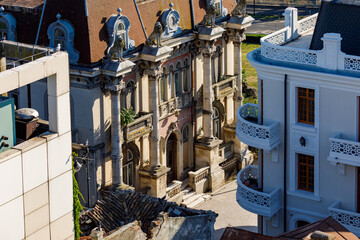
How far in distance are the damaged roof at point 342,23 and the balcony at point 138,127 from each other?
18357 millimetres

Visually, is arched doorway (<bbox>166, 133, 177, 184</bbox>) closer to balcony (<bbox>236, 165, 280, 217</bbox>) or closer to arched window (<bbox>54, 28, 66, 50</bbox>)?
arched window (<bbox>54, 28, 66, 50</bbox>)

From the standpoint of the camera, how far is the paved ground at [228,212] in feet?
249

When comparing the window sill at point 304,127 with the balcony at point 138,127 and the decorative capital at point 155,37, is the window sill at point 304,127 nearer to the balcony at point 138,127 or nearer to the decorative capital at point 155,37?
the balcony at point 138,127

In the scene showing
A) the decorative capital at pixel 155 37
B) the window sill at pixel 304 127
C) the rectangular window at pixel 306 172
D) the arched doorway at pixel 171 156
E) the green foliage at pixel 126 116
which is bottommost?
the arched doorway at pixel 171 156

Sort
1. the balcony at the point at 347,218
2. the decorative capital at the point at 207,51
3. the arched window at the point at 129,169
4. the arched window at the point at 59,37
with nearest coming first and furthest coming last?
the balcony at the point at 347,218 → the arched window at the point at 59,37 → the arched window at the point at 129,169 → the decorative capital at the point at 207,51

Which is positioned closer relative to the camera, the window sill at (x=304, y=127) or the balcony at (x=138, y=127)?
the window sill at (x=304, y=127)

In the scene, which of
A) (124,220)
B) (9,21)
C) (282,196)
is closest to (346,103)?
(282,196)

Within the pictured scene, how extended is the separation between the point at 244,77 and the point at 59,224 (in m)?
61.4

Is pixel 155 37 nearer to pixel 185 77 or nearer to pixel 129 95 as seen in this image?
pixel 129 95

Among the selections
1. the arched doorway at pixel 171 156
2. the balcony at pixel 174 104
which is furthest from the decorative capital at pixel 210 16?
the arched doorway at pixel 171 156

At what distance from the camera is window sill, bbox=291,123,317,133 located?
6044 centimetres

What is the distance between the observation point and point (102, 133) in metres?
72.8

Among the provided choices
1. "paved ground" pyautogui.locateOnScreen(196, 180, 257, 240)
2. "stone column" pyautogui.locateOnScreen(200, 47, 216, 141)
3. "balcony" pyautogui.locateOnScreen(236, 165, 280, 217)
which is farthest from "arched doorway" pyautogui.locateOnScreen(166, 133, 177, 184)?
"balcony" pyautogui.locateOnScreen(236, 165, 280, 217)

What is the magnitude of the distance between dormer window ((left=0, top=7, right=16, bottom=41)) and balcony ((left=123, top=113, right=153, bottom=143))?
37.7 feet
